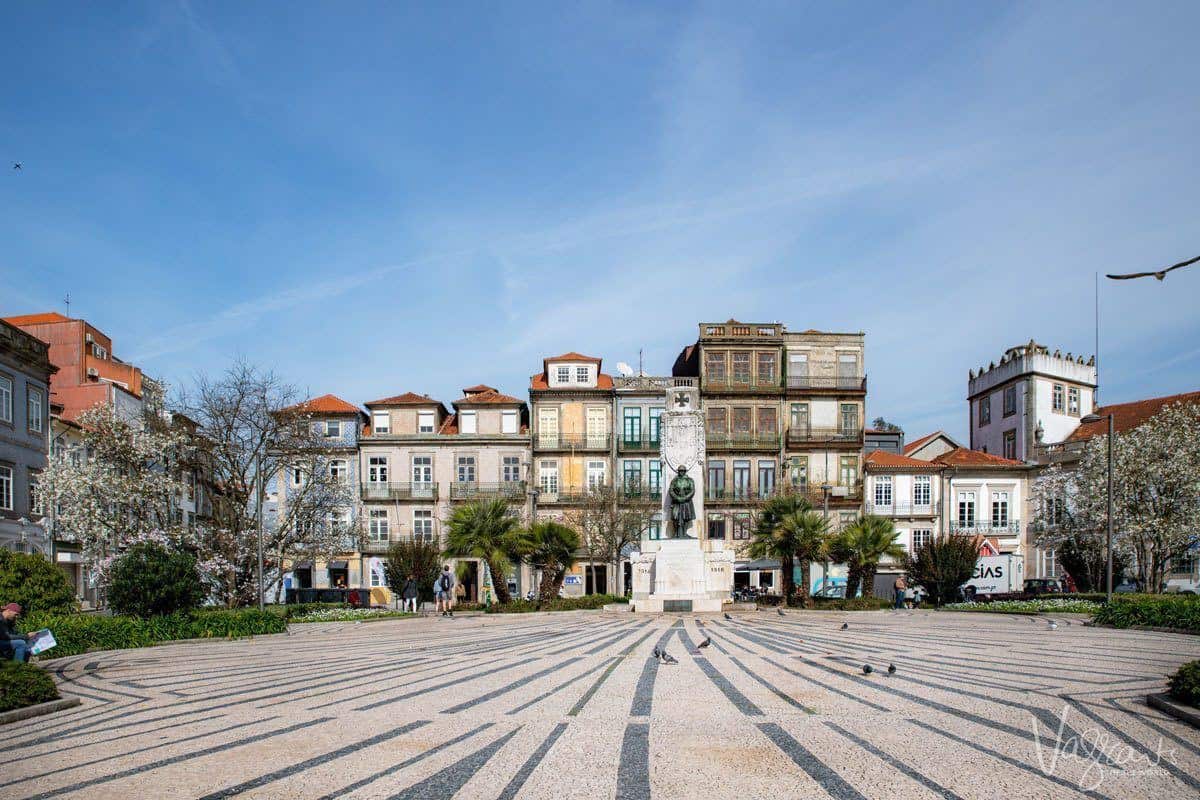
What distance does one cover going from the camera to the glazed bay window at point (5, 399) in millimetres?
35438

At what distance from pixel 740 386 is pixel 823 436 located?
5915 mm

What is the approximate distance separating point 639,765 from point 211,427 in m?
28.8

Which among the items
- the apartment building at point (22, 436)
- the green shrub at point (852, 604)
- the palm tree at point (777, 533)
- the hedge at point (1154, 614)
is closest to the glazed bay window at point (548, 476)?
the palm tree at point (777, 533)

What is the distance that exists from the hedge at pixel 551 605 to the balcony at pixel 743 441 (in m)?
20.0

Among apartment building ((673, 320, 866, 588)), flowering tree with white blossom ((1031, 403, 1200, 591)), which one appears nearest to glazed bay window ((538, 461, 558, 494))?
apartment building ((673, 320, 866, 588))

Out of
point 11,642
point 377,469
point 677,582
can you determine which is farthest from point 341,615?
point 377,469

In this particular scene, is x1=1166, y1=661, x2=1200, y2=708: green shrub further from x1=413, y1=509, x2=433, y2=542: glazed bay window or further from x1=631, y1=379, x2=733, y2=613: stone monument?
x1=413, y1=509, x2=433, y2=542: glazed bay window

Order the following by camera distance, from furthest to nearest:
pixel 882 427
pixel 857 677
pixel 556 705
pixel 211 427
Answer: pixel 882 427
pixel 211 427
pixel 857 677
pixel 556 705

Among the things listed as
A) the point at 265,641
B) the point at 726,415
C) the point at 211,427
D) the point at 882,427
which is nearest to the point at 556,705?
the point at 265,641

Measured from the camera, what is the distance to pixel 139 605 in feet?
77.8

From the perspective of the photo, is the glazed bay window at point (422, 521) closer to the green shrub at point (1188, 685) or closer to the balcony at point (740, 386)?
the balcony at point (740, 386)

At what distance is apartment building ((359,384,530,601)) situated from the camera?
55.9 meters

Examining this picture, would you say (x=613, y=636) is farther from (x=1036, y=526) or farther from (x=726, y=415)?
(x=1036, y=526)

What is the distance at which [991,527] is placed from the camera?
5775 cm
